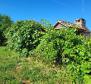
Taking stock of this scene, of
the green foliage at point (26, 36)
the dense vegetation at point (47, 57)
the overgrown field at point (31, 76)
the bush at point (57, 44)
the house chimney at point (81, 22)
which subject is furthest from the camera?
the house chimney at point (81, 22)

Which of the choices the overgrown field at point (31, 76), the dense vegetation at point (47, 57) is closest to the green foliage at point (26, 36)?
the dense vegetation at point (47, 57)

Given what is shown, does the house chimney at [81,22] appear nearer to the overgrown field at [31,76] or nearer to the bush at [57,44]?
the bush at [57,44]

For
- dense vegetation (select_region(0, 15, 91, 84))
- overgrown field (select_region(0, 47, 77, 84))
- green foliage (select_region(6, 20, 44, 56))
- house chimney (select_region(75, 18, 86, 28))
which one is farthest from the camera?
house chimney (select_region(75, 18, 86, 28))

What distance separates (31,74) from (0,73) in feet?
3.54

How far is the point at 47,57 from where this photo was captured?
477 inches

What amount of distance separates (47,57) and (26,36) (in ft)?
13.5

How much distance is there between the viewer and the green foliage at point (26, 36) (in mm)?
15641

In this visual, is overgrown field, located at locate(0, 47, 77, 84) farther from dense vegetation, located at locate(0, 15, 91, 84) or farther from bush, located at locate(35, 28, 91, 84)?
bush, located at locate(35, 28, 91, 84)

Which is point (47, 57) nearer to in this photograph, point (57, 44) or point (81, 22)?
point (57, 44)

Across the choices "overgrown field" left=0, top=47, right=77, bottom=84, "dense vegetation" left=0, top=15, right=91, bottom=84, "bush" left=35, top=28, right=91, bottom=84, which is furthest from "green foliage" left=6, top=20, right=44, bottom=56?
"overgrown field" left=0, top=47, right=77, bottom=84

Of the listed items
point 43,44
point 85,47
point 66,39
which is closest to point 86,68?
point 85,47

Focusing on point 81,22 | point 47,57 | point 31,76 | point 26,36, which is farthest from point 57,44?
point 81,22

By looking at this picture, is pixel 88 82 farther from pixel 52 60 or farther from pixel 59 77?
pixel 52 60

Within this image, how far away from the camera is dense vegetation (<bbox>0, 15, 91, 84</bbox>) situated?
269 inches
